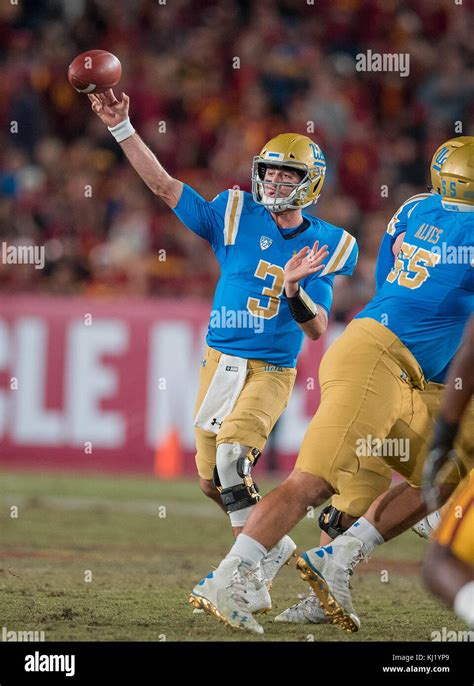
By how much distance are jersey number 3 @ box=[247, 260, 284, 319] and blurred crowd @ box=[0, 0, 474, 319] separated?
5.84m

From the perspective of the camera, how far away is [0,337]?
11.5m

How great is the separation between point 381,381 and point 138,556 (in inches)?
114

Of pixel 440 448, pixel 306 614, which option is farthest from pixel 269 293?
pixel 440 448

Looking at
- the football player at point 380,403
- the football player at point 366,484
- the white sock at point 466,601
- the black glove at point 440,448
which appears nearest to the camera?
the white sock at point 466,601

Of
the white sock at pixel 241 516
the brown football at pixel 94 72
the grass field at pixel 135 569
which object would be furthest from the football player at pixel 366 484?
the brown football at pixel 94 72

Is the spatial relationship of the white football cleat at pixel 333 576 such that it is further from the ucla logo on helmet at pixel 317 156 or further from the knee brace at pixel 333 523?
the ucla logo on helmet at pixel 317 156

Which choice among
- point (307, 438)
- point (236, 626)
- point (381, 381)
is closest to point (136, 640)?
point (236, 626)

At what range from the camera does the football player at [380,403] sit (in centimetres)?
505

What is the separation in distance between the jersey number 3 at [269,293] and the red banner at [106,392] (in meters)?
5.16

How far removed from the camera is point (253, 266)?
617cm

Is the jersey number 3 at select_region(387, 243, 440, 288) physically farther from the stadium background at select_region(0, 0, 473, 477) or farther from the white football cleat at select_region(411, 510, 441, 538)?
the stadium background at select_region(0, 0, 473, 477)

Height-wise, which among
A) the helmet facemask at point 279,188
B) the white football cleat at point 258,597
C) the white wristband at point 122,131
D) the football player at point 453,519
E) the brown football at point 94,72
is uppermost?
the brown football at point 94,72

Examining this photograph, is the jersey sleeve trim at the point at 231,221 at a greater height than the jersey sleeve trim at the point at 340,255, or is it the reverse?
the jersey sleeve trim at the point at 231,221

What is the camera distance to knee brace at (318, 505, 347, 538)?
18.7 feet
